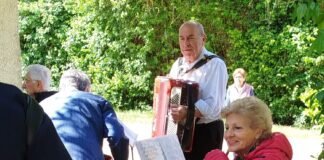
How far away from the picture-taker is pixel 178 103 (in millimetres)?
4008

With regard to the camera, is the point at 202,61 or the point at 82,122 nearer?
the point at 82,122

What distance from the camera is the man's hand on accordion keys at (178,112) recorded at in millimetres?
3945

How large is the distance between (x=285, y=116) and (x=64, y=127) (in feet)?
33.2

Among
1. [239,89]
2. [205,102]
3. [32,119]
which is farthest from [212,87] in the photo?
[239,89]

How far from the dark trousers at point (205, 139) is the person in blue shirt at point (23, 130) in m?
2.71

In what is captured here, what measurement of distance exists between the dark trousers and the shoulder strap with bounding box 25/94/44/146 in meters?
2.74

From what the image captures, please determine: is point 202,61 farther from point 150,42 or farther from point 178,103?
point 150,42

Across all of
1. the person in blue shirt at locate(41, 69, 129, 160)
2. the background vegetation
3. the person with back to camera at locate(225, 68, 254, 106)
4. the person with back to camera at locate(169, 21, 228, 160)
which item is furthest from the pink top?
the background vegetation

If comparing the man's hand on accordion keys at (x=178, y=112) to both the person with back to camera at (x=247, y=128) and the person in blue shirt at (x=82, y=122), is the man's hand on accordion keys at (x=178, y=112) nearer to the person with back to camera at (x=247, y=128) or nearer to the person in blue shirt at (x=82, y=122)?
the person in blue shirt at (x=82, y=122)

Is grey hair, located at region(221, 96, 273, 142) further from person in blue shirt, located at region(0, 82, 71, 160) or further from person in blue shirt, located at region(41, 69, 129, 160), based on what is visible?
person in blue shirt, located at region(0, 82, 71, 160)

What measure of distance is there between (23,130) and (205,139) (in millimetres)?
2790

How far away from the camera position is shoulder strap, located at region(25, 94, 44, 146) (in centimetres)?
128

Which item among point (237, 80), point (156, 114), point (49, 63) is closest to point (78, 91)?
point (156, 114)

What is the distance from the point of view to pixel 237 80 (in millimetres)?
9359
